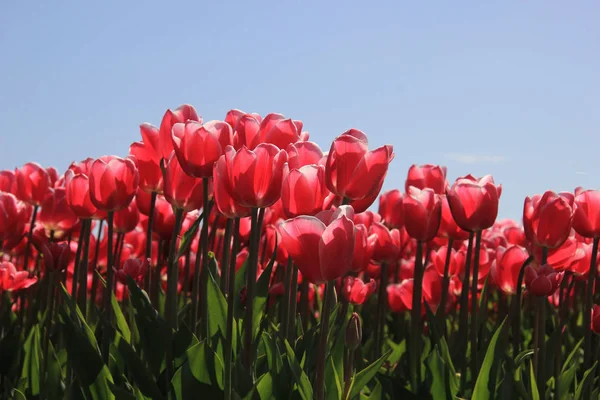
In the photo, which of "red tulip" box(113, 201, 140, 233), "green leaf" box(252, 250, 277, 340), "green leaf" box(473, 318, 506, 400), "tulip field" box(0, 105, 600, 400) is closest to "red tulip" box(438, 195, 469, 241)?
"tulip field" box(0, 105, 600, 400)

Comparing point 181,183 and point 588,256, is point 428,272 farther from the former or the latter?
point 181,183

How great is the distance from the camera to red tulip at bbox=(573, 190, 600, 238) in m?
3.24

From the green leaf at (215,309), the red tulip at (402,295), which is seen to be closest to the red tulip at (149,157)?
the green leaf at (215,309)

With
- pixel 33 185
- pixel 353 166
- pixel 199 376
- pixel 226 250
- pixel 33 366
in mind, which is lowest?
pixel 33 366

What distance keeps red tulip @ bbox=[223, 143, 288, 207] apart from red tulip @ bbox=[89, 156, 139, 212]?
797 mm

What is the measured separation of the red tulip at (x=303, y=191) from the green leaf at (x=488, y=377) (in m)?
0.98

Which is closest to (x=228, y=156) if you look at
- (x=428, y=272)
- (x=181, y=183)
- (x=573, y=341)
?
(x=181, y=183)

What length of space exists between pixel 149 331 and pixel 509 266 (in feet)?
6.02

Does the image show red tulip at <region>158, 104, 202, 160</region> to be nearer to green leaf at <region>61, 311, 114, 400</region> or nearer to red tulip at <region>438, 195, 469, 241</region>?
green leaf at <region>61, 311, 114, 400</region>

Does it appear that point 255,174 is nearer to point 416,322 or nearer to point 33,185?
point 416,322

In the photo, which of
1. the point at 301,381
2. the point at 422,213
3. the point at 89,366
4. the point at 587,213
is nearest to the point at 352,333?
the point at 301,381

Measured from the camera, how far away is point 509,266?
11.4ft

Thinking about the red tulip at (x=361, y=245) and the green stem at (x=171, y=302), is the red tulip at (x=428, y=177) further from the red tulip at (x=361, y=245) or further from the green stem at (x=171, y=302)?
the green stem at (x=171, y=302)

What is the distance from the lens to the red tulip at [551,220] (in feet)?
10.1
